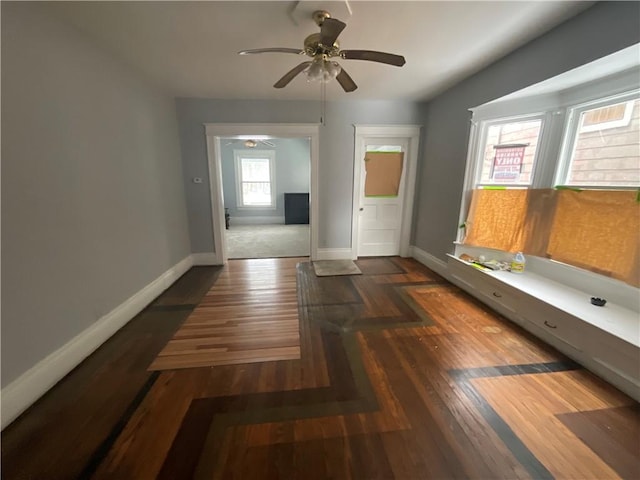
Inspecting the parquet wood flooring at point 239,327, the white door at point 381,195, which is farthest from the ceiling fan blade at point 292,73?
the parquet wood flooring at point 239,327

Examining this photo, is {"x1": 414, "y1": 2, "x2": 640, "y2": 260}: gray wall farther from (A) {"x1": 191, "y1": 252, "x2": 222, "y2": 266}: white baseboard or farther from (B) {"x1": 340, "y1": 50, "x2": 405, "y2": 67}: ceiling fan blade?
(A) {"x1": 191, "y1": 252, "x2": 222, "y2": 266}: white baseboard

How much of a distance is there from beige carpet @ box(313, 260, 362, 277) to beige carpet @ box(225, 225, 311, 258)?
2.01 ft

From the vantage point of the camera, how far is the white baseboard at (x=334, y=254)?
14.1ft

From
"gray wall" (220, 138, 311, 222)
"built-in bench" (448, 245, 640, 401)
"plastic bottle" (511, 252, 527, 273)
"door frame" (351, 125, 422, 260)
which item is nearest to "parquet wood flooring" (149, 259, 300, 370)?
"door frame" (351, 125, 422, 260)

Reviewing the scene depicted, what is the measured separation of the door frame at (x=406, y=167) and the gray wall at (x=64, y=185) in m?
2.85

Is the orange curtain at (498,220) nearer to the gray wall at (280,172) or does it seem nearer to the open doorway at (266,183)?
the open doorway at (266,183)

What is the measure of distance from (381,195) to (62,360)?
4113 mm

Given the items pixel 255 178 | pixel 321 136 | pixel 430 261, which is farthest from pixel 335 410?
pixel 255 178

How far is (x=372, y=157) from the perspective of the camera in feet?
13.3

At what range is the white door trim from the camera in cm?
366

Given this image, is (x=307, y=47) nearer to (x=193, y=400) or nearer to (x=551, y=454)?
(x=193, y=400)

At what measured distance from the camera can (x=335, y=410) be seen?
149 cm

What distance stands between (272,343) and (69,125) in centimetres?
227

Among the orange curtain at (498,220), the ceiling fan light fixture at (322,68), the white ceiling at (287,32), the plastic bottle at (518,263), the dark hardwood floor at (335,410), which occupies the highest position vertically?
the white ceiling at (287,32)
